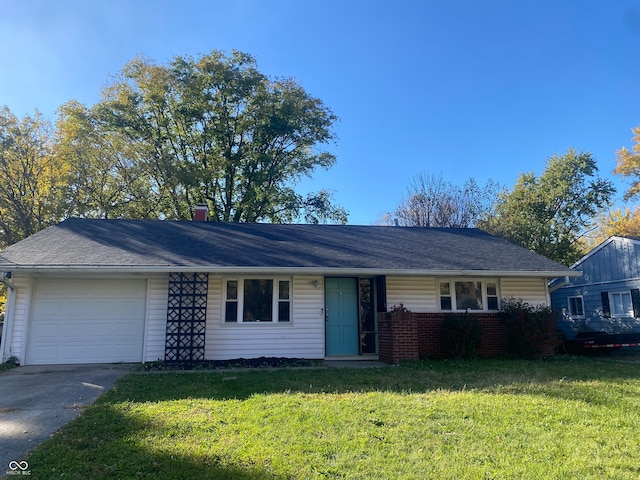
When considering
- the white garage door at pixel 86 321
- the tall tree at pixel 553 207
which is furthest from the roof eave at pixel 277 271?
the tall tree at pixel 553 207

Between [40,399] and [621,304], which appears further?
[621,304]

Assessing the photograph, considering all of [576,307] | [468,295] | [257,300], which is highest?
[468,295]

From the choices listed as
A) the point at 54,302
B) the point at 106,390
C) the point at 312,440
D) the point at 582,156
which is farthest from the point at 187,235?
the point at 582,156

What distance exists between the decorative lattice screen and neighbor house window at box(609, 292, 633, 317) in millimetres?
15181

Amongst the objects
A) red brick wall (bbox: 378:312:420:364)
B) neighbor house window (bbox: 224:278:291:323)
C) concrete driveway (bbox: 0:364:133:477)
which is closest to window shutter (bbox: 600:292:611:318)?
red brick wall (bbox: 378:312:420:364)

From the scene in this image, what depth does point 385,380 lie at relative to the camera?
7.52m

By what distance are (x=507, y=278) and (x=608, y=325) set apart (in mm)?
7813

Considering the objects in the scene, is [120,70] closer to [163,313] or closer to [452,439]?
[163,313]

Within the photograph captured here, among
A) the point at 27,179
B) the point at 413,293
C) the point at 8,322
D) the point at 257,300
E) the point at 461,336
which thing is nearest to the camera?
the point at 8,322

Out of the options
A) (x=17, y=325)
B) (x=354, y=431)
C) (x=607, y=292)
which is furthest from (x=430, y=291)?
(x=17, y=325)

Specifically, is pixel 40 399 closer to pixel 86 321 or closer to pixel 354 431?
pixel 86 321

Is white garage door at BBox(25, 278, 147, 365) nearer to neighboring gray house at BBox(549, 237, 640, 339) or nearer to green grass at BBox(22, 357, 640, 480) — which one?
green grass at BBox(22, 357, 640, 480)

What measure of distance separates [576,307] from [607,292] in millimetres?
2093

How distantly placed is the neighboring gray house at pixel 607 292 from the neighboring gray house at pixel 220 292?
208 inches
